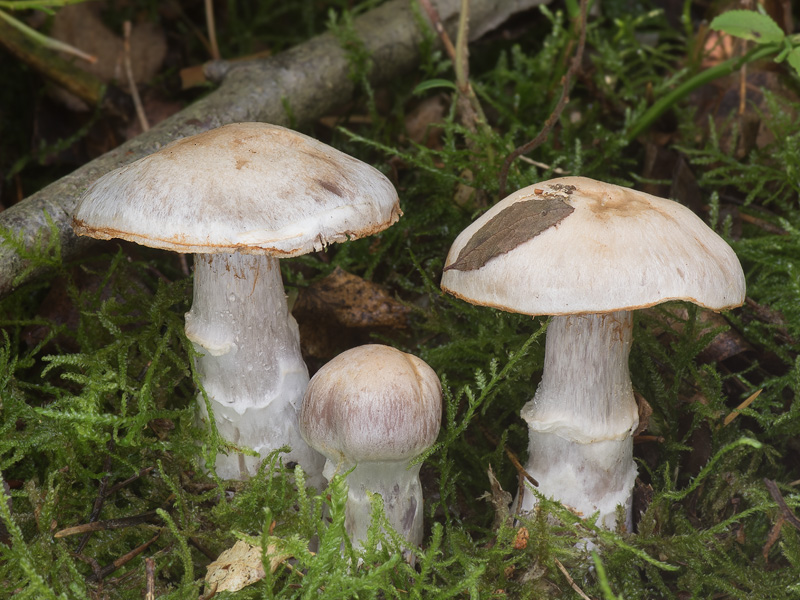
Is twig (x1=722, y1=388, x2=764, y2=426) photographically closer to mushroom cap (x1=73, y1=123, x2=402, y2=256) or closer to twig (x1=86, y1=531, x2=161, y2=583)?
mushroom cap (x1=73, y1=123, x2=402, y2=256)

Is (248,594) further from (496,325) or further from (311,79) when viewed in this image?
(311,79)

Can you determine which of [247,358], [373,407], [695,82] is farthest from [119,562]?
[695,82]

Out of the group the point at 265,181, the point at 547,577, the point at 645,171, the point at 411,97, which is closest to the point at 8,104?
the point at 411,97

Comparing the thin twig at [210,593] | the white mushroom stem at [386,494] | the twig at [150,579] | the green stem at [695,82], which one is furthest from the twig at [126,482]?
the green stem at [695,82]

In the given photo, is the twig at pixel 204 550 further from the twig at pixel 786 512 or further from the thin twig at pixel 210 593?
the twig at pixel 786 512

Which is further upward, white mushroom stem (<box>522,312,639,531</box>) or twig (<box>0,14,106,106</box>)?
twig (<box>0,14,106,106</box>)

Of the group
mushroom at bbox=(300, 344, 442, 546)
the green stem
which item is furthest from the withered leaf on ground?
the green stem

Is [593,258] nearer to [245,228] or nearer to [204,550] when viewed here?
[245,228]
